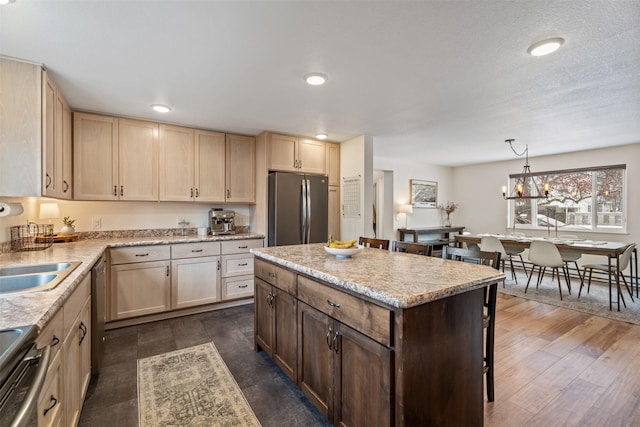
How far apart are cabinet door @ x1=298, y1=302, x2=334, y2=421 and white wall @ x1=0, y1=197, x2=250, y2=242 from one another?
270cm

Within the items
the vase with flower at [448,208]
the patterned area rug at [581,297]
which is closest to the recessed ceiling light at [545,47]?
the patterned area rug at [581,297]

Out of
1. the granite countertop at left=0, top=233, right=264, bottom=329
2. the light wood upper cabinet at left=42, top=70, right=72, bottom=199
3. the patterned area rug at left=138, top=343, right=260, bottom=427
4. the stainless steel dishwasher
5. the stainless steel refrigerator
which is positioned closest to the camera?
the granite countertop at left=0, top=233, right=264, bottom=329

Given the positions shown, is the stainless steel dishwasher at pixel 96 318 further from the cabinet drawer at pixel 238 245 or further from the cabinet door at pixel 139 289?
the cabinet drawer at pixel 238 245

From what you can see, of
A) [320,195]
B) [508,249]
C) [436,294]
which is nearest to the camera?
[436,294]

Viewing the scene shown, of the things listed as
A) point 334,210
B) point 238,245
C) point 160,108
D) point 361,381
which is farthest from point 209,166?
point 361,381

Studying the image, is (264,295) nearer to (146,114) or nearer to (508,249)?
(146,114)

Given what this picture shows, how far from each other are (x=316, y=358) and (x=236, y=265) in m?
2.22

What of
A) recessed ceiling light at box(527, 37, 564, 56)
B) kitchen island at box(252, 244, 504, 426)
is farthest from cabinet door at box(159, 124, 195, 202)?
recessed ceiling light at box(527, 37, 564, 56)

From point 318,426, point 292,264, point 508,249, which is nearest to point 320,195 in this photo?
point 292,264

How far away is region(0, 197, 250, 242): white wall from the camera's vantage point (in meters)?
3.19

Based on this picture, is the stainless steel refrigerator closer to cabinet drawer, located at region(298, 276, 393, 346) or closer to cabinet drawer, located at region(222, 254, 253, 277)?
cabinet drawer, located at region(222, 254, 253, 277)

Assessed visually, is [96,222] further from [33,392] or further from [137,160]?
[33,392]

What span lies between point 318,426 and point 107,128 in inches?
136

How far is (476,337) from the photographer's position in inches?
60.3
